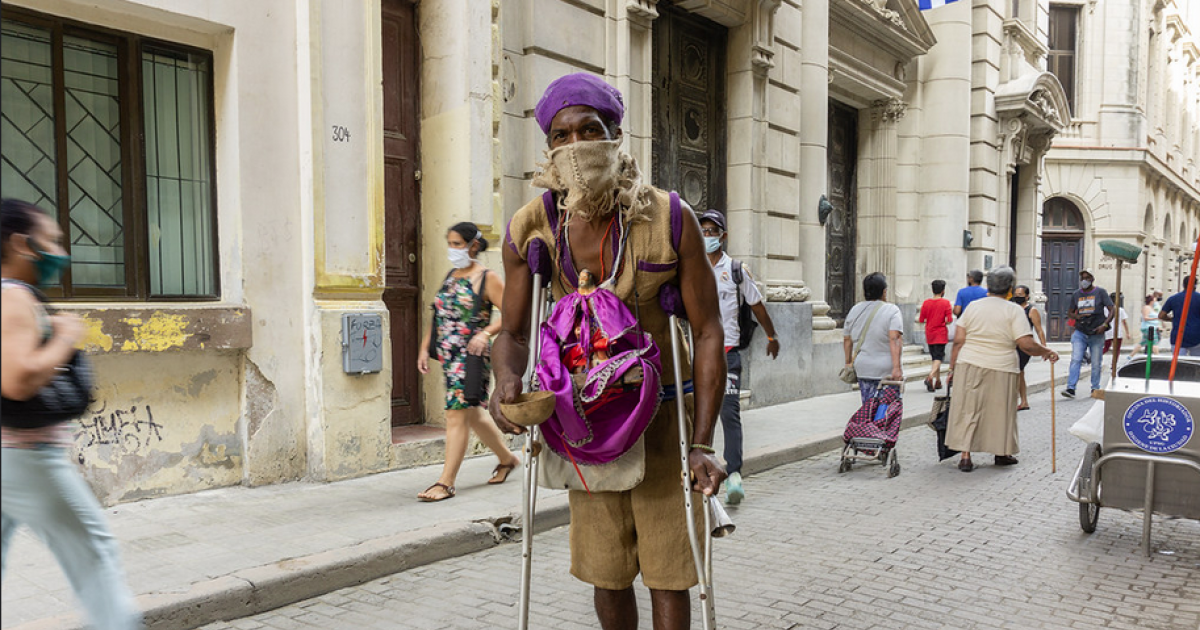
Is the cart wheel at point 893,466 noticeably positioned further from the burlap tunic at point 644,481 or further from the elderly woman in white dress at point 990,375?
the burlap tunic at point 644,481

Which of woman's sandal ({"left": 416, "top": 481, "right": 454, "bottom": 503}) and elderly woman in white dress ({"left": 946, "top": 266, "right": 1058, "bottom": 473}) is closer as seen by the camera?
woman's sandal ({"left": 416, "top": 481, "right": 454, "bottom": 503})

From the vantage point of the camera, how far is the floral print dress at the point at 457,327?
20.6ft

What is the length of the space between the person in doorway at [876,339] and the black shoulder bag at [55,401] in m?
6.21

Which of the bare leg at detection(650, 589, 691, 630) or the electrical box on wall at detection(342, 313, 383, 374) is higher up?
the electrical box on wall at detection(342, 313, 383, 374)

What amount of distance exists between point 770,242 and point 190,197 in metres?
7.46

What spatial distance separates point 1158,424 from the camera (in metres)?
5.09

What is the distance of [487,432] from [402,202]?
2452mm

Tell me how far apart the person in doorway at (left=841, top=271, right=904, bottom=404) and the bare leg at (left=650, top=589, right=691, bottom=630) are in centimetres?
540

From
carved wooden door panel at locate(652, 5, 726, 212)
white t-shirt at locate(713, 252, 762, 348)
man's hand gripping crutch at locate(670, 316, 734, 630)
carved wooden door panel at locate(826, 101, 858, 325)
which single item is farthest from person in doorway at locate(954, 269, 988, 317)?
man's hand gripping crutch at locate(670, 316, 734, 630)

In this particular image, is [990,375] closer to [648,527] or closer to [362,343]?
[362,343]

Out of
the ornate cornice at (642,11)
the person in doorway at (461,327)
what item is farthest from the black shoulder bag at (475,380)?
the ornate cornice at (642,11)

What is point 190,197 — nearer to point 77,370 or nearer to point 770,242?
point 77,370

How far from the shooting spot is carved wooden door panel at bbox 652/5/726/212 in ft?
35.2

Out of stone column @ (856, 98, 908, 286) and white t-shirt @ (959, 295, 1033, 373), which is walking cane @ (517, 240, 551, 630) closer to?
white t-shirt @ (959, 295, 1033, 373)
